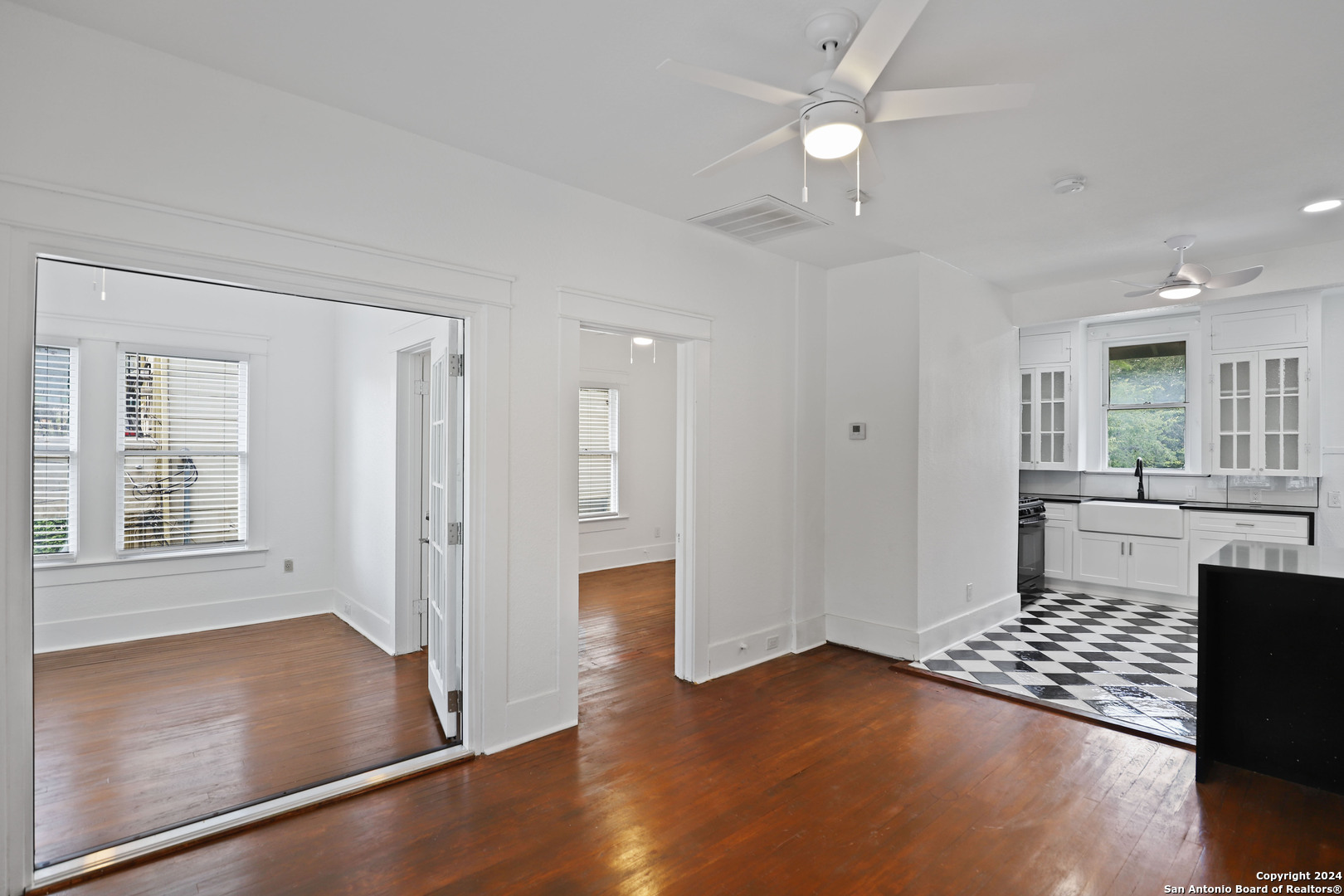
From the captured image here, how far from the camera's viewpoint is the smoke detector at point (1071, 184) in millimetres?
A: 3332

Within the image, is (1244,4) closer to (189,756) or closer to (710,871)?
(710,871)

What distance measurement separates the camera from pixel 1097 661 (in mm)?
4488

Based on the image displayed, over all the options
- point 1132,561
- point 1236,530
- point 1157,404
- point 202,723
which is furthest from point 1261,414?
point 202,723

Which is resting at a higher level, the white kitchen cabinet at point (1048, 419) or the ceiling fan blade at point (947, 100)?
the ceiling fan blade at point (947, 100)

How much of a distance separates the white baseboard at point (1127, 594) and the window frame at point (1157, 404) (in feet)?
3.98

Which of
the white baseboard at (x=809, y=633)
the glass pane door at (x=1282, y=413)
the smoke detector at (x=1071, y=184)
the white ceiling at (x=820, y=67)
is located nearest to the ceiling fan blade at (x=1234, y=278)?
the white ceiling at (x=820, y=67)

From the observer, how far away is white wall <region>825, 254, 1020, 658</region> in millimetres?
4578

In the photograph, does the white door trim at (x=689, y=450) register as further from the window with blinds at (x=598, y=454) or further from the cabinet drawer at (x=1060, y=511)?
the cabinet drawer at (x=1060, y=511)

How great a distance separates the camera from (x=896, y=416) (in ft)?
15.2

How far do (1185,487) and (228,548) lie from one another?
28.5 ft

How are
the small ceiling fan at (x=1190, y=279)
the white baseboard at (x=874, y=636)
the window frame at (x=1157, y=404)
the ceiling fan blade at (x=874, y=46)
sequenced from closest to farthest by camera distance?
the ceiling fan blade at (x=874, y=46) < the small ceiling fan at (x=1190, y=279) < the white baseboard at (x=874, y=636) < the window frame at (x=1157, y=404)

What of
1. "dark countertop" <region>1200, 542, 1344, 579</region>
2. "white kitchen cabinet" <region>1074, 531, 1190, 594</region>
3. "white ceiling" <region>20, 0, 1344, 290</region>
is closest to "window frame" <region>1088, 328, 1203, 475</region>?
"white kitchen cabinet" <region>1074, 531, 1190, 594</region>

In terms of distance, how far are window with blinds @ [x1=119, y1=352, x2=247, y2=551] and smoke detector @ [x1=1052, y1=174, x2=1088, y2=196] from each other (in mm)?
6031

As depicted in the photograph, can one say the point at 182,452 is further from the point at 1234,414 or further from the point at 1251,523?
the point at 1234,414
